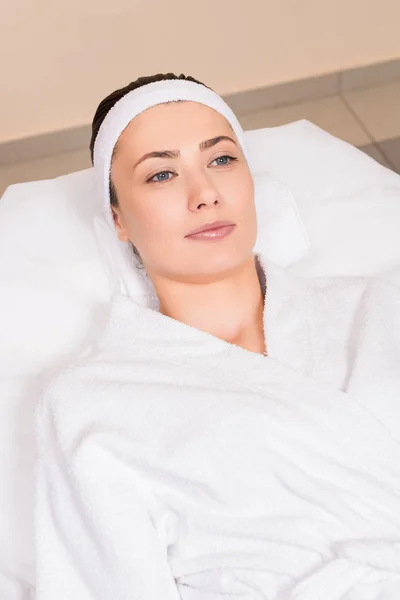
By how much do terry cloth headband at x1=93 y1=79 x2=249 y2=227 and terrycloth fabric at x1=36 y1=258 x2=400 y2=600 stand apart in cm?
40

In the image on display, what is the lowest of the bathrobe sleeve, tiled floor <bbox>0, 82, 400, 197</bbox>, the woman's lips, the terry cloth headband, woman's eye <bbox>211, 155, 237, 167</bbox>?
the bathrobe sleeve

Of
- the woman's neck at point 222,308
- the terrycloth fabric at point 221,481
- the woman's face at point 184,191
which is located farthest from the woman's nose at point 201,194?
the terrycloth fabric at point 221,481

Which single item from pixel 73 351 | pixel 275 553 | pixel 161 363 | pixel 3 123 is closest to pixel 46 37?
pixel 3 123

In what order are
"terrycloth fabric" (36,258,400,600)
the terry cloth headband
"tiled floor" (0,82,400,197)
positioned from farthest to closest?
"tiled floor" (0,82,400,197) → the terry cloth headband → "terrycloth fabric" (36,258,400,600)

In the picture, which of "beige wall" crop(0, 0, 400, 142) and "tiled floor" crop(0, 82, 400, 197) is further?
"tiled floor" crop(0, 82, 400, 197)

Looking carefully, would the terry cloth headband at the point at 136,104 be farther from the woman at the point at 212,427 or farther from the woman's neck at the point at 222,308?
the woman's neck at the point at 222,308

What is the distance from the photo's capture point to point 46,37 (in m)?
2.05

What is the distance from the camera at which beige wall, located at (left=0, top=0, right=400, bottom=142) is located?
6.73 feet

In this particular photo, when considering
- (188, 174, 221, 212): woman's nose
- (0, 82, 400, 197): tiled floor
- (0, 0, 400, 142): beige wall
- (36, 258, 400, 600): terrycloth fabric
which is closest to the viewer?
(36, 258, 400, 600): terrycloth fabric

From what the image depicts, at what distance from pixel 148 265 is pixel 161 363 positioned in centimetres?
21

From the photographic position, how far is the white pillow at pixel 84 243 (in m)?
1.33

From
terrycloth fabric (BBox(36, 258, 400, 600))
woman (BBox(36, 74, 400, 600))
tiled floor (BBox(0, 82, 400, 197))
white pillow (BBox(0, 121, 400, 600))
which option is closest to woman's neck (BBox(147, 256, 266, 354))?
woman (BBox(36, 74, 400, 600))

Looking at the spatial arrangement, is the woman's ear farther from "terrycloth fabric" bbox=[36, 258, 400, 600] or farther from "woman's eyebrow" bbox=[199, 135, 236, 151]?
"terrycloth fabric" bbox=[36, 258, 400, 600]

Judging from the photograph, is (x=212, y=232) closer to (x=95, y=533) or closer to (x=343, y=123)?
(x=95, y=533)
